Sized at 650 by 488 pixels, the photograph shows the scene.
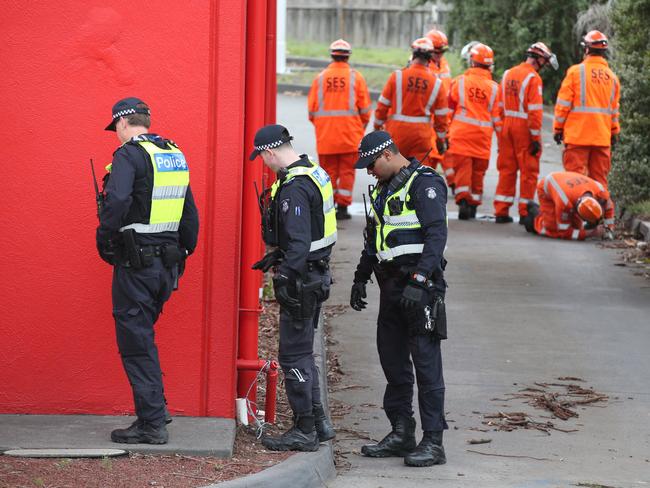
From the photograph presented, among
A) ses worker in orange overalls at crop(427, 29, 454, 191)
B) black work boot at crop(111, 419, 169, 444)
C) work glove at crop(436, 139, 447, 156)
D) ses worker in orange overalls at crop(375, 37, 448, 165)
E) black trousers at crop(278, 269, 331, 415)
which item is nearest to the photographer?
black work boot at crop(111, 419, 169, 444)

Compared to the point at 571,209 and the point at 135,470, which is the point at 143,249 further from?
the point at 571,209

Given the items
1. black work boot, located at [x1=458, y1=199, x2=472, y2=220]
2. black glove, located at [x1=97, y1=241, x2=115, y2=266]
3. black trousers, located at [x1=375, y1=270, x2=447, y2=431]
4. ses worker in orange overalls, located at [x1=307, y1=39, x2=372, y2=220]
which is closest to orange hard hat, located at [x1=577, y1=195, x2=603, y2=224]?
black work boot, located at [x1=458, y1=199, x2=472, y2=220]

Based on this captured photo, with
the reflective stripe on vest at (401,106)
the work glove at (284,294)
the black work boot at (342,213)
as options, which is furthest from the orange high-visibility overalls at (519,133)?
the work glove at (284,294)

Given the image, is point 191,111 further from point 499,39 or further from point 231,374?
point 499,39

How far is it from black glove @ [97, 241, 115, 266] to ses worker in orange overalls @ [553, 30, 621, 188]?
28.7 feet

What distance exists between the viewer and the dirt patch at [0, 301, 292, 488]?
6.23m

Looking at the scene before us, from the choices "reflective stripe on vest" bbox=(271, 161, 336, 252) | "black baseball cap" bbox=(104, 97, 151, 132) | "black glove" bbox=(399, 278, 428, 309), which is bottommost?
"black glove" bbox=(399, 278, 428, 309)

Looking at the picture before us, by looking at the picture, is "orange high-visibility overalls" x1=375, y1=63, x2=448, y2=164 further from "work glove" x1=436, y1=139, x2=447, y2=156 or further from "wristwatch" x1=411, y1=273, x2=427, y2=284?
"wristwatch" x1=411, y1=273, x2=427, y2=284

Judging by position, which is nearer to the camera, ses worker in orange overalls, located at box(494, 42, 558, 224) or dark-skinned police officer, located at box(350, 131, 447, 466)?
dark-skinned police officer, located at box(350, 131, 447, 466)

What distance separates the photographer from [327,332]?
10.5 m

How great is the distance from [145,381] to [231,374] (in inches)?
27.8

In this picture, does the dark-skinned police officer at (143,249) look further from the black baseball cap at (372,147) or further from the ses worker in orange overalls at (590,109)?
the ses worker in orange overalls at (590,109)

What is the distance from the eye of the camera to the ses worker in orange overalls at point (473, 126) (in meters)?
15.4

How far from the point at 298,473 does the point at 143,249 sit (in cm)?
143
